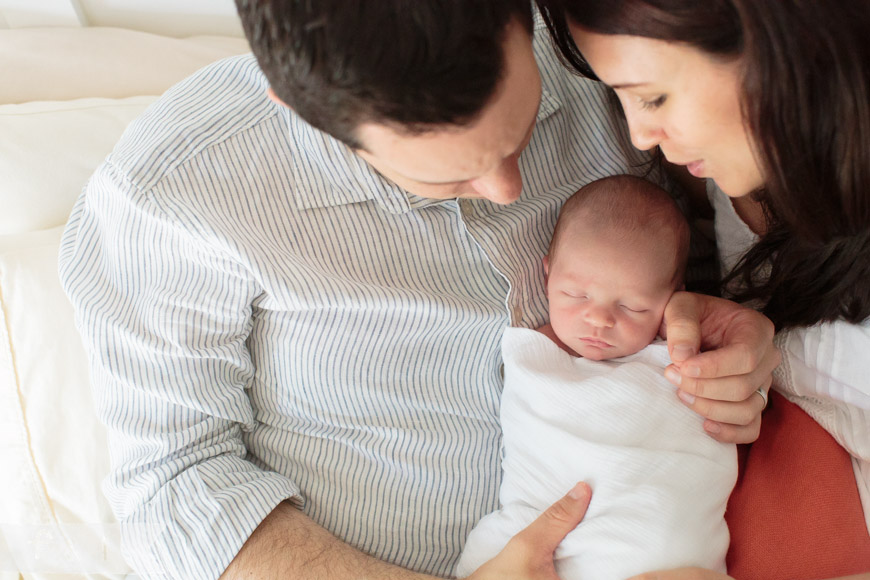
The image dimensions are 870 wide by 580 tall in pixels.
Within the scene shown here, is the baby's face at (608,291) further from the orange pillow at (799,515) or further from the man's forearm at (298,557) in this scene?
the man's forearm at (298,557)

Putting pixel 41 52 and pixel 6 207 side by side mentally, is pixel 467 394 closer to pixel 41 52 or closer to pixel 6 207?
pixel 6 207

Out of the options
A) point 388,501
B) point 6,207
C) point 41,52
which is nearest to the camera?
point 388,501

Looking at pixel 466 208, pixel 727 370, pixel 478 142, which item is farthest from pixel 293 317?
pixel 727 370

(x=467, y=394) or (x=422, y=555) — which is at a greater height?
(x=467, y=394)

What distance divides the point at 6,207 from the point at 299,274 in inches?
29.3

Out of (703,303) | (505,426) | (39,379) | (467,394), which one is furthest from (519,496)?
(39,379)

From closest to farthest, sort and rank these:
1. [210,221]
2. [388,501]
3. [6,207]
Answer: [210,221] → [388,501] → [6,207]

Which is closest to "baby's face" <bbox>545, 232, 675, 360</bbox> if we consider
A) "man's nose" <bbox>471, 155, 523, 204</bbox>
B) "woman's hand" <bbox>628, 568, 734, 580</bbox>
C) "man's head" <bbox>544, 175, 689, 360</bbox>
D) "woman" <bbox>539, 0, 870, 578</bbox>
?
"man's head" <bbox>544, 175, 689, 360</bbox>

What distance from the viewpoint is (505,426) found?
1.39 meters

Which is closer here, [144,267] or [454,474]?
[144,267]

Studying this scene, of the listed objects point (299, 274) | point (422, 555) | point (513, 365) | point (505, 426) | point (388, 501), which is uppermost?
point (299, 274)

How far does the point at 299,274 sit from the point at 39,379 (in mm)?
595

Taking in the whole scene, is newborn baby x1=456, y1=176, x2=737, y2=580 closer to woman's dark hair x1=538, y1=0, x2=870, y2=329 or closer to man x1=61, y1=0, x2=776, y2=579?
man x1=61, y1=0, x2=776, y2=579

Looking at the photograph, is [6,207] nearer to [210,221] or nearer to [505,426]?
[210,221]
